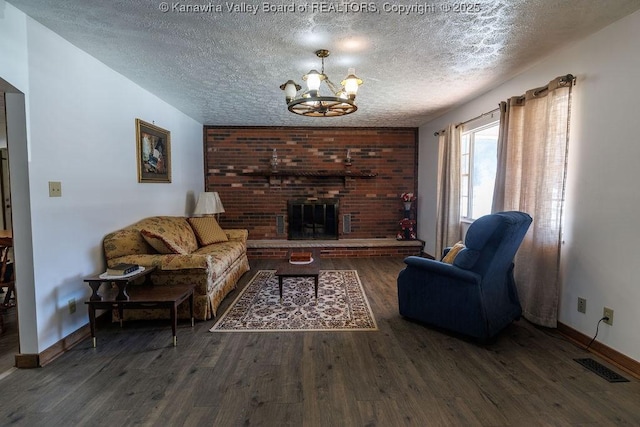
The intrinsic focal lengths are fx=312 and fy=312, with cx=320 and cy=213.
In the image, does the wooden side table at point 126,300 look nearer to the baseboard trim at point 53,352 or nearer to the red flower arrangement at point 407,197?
the baseboard trim at point 53,352

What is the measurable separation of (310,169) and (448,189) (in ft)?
8.02

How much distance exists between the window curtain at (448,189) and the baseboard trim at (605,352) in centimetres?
187

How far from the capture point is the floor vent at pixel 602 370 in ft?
6.34

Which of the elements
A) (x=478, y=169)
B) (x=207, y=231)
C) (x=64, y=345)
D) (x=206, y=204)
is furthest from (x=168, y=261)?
(x=478, y=169)

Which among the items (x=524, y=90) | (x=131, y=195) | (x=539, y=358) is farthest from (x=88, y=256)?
(x=524, y=90)

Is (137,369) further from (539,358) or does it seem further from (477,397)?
(539,358)

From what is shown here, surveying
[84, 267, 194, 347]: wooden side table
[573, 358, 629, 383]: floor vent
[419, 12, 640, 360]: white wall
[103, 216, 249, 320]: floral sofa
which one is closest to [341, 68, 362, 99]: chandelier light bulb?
[419, 12, 640, 360]: white wall

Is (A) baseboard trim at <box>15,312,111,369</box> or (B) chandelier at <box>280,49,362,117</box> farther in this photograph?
(B) chandelier at <box>280,49,362,117</box>

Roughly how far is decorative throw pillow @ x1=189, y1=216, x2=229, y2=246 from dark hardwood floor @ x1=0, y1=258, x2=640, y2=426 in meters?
1.59

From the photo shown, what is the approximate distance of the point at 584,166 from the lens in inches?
92.8

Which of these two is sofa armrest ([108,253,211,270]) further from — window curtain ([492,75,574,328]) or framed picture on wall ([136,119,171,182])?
window curtain ([492,75,574,328])

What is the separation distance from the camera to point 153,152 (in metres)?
3.75

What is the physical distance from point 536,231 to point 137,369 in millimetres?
3208

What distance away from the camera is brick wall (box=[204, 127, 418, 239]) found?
18.6 ft
